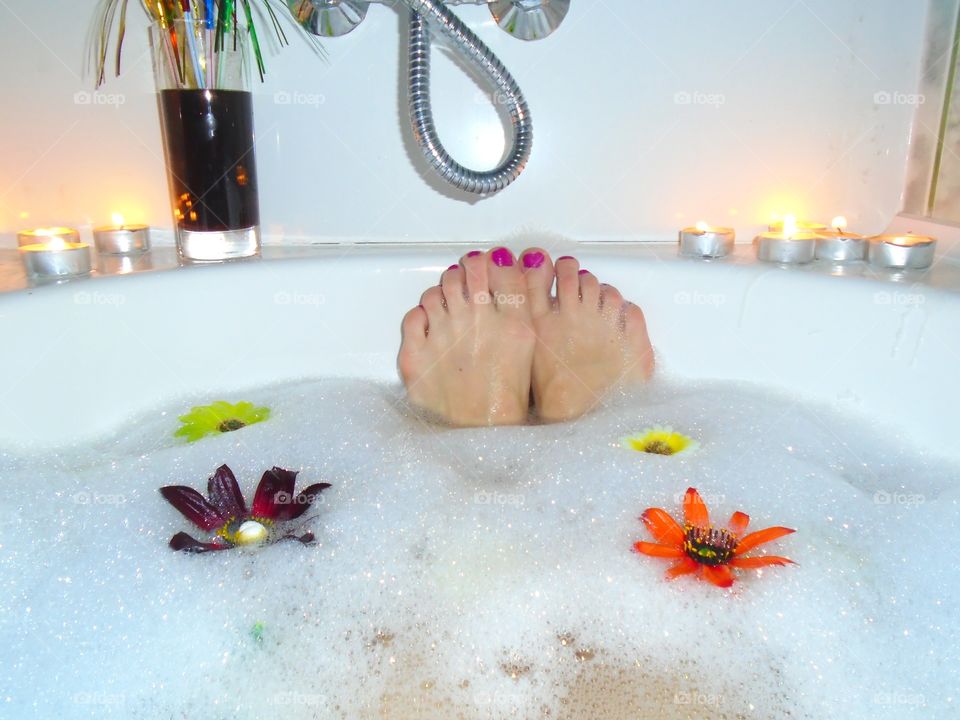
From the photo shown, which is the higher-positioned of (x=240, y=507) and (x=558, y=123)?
(x=558, y=123)

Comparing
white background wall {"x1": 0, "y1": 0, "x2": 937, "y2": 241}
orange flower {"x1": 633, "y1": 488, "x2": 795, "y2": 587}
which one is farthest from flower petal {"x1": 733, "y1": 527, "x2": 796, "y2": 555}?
white background wall {"x1": 0, "y1": 0, "x2": 937, "y2": 241}

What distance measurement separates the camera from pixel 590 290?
117 centimetres

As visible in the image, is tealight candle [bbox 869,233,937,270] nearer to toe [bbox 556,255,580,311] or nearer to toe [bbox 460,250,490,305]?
toe [bbox 556,255,580,311]

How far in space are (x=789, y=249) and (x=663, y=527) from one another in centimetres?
60

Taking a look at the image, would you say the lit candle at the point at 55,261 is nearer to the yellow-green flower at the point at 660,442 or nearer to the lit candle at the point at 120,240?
the lit candle at the point at 120,240

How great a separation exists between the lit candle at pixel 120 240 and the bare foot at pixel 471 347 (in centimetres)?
45

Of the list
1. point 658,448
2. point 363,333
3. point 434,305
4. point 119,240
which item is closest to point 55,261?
point 119,240

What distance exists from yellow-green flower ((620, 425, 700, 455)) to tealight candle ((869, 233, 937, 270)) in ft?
1.48

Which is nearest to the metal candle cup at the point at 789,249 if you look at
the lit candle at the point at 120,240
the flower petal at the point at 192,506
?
the flower petal at the point at 192,506

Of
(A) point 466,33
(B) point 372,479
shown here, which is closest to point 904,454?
(B) point 372,479

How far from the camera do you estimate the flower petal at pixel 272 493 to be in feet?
2.55

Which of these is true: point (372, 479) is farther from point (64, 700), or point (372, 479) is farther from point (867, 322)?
point (867, 322)

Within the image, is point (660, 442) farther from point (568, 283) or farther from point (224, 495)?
point (224, 495)

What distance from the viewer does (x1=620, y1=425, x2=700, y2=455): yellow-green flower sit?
95cm
